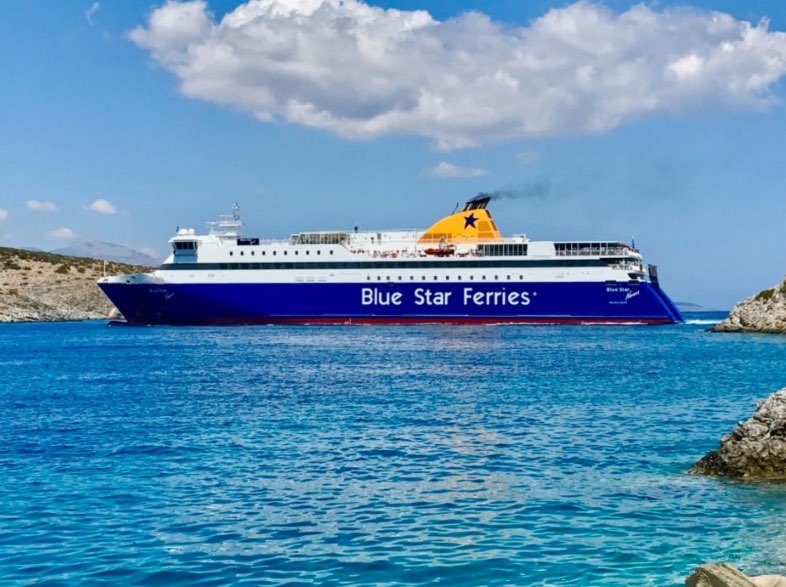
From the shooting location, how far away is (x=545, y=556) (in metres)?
8.49

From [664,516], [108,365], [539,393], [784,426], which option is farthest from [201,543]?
[108,365]

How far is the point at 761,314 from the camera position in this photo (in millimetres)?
58719

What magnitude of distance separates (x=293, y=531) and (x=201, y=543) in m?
1.06

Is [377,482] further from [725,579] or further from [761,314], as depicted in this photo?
[761,314]

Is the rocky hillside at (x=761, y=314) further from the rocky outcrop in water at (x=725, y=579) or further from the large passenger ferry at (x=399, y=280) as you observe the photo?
the rocky outcrop in water at (x=725, y=579)

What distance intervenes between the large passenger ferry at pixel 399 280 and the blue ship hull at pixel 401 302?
8 cm

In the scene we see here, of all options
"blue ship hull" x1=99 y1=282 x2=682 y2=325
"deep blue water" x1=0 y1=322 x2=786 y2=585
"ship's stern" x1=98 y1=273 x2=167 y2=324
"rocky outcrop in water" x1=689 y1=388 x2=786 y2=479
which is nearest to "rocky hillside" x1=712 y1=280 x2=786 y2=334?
"blue ship hull" x1=99 y1=282 x2=682 y2=325

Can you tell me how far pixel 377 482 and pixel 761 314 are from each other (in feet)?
179

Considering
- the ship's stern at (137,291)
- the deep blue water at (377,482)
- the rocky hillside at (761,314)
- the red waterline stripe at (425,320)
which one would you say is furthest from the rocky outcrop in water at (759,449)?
the ship's stern at (137,291)

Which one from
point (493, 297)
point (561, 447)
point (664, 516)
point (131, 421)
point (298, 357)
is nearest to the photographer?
point (664, 516)

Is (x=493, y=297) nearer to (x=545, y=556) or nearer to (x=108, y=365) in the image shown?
(x=108, y=365)

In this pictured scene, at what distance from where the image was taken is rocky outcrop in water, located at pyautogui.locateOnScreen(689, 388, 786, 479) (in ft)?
38.9

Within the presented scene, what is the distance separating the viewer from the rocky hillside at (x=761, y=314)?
56.5 m

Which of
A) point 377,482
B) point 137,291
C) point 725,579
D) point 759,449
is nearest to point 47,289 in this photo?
point 137,291
